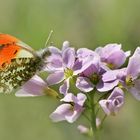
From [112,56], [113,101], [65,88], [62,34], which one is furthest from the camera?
[62,34]

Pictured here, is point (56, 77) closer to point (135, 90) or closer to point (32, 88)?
point (32, 88)

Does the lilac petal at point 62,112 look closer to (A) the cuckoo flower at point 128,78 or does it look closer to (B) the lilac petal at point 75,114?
(B) the lilac petal at point 75,114

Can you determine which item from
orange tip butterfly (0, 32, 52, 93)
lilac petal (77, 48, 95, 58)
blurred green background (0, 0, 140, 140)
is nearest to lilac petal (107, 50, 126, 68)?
lilac petal (77, 48, 95, 58)

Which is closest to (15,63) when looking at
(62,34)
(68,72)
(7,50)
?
(7,50)

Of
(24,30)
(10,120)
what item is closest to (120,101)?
(10,120)

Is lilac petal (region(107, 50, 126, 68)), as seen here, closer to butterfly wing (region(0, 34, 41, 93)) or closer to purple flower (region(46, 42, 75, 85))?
purple flower (region(46, 42, 75, 85))

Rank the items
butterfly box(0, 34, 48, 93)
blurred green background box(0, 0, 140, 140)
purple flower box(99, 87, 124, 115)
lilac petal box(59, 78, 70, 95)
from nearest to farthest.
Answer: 1. purple flower box(99, 87, 124, 115)
2. lilac petal box(59, 78, 70, 95)
3. butterfly box(0, 34, 48, 93)
4. blurred green background box(0, 0, 140, 140)
